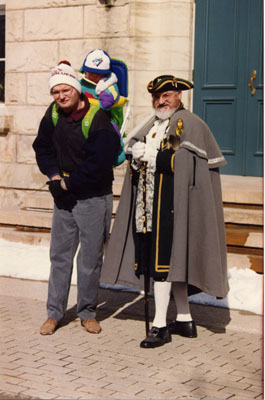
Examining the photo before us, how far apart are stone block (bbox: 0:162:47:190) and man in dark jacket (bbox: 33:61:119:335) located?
423 centimetres

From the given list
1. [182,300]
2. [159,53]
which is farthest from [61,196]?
[159,53]

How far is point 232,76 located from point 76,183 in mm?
4569

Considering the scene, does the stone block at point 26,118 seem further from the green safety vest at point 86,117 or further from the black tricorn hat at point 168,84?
the black tricorn hat at point 168,84

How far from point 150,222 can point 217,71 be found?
→ 451 cm

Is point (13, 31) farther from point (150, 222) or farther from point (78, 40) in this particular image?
point (150, 222)

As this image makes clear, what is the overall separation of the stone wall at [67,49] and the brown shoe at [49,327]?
3.96 meters

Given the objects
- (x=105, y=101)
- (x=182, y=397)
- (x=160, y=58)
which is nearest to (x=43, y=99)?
(x=160, y=58)

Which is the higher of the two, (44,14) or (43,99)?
(44,14)

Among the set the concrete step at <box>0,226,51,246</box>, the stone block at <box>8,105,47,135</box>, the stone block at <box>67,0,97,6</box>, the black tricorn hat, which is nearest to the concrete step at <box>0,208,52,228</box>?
the concrete step at <box>0,226,51,246</box>

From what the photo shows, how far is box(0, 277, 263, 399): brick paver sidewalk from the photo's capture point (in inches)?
197

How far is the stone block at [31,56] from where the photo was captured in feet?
34.6

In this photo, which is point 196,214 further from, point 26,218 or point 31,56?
point 31,56

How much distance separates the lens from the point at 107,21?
1003 cm

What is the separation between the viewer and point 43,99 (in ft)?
34.9
